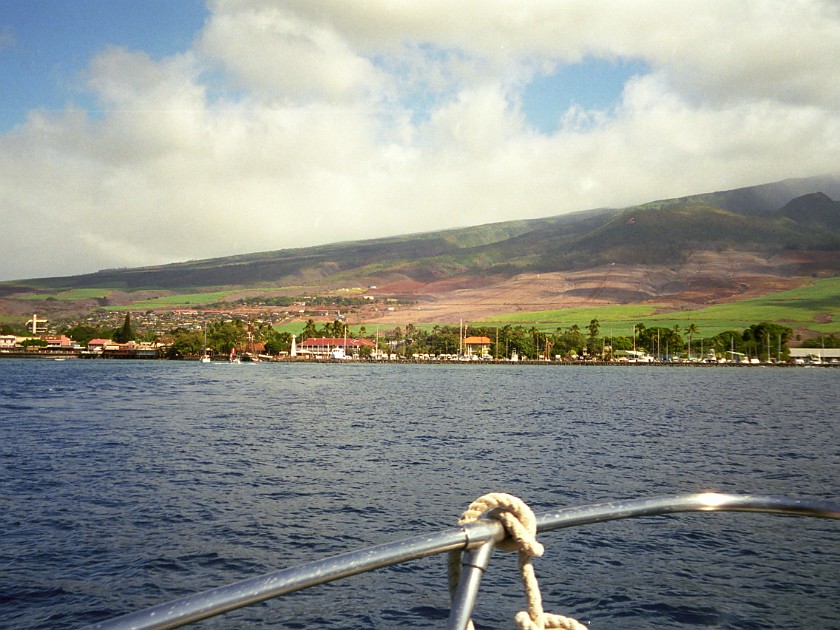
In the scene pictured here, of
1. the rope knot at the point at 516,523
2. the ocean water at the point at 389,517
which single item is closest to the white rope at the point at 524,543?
the rope knot at the point at 516,523

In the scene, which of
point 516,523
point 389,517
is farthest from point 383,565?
point 389,517

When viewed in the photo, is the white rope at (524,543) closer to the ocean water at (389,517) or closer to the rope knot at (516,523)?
the rope knot at (516,523)

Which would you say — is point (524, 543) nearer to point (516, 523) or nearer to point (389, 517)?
point (516, 523)

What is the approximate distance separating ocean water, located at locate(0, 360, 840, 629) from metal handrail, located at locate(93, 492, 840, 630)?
9054 mm

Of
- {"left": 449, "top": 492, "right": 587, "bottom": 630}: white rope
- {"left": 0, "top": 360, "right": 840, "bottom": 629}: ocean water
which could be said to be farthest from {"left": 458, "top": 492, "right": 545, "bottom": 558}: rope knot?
{"left": 0, "top": 360, "right": 840, "bottom": 629}: ocean water

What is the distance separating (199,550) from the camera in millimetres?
14477

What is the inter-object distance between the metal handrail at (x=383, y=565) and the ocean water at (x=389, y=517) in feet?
29.7

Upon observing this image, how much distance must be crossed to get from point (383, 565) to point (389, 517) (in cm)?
1559

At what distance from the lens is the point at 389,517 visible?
17172 millimetres

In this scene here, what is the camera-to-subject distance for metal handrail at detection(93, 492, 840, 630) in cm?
172

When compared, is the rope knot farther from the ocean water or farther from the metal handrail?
the ocean water

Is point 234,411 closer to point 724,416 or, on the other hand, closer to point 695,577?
point 724,416

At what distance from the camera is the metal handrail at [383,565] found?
172cm

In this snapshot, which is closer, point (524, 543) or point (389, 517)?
point (524, 543)
